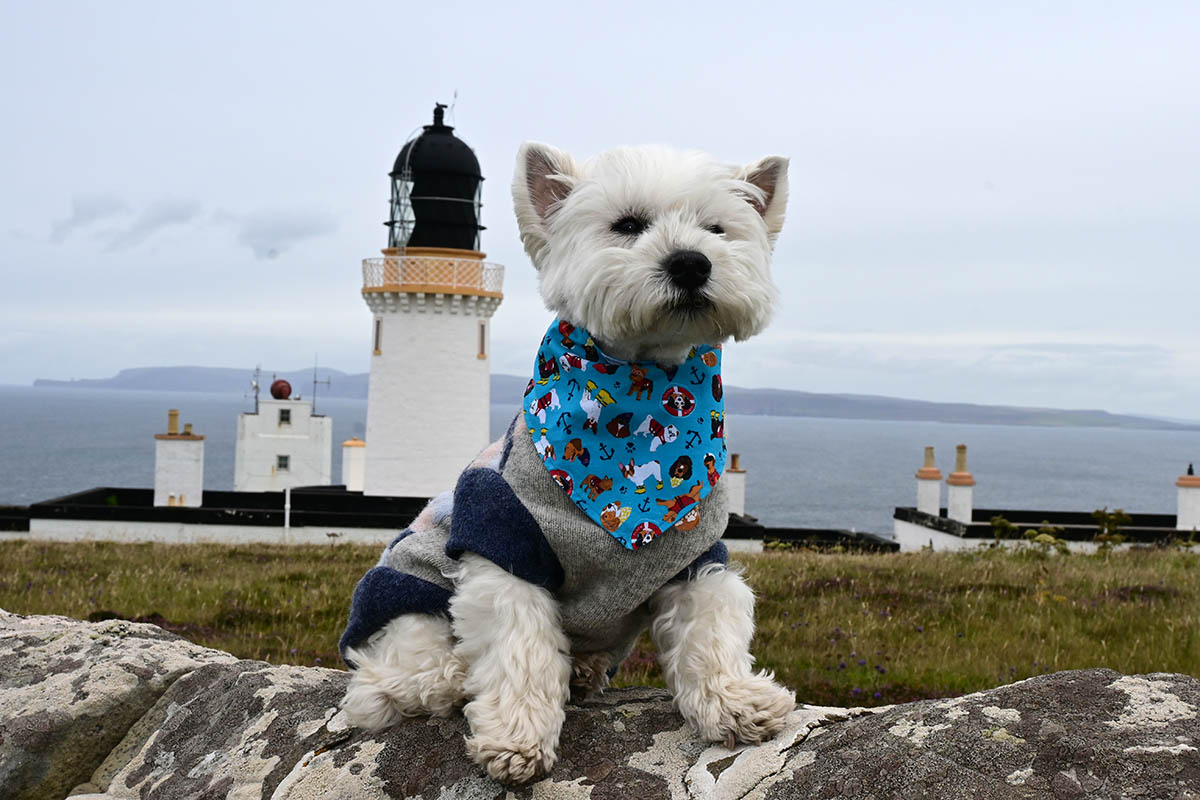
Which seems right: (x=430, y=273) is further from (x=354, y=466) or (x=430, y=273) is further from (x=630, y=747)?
(x=630, y=747)

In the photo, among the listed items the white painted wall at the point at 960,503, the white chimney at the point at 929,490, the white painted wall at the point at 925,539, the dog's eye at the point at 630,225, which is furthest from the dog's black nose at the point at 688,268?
the white chimney at the point at 929,490

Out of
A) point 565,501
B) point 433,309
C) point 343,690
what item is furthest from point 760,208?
point 433,309

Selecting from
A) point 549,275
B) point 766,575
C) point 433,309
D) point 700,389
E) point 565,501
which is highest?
point 433,309

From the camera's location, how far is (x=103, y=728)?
5215mm

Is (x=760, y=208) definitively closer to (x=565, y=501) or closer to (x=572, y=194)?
(x=572, y=194)

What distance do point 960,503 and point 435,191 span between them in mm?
19872

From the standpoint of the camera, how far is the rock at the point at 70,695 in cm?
505

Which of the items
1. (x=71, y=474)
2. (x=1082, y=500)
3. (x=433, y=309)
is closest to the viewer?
(x=433, y=309)

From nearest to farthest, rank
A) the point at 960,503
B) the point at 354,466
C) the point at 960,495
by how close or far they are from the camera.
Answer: the point at 960,495 → the point at 960,503 → the point at 354,466

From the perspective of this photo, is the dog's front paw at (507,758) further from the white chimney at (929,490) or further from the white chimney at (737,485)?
the white chimney at (929,490)

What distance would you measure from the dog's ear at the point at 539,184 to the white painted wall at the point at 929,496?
29.9 metres

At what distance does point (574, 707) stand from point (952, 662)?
4238mm

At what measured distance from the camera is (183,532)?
2691 cm

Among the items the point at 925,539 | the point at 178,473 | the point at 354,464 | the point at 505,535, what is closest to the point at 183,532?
the point at 178,473
